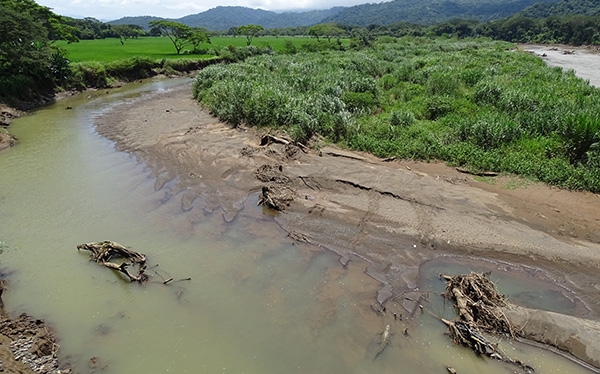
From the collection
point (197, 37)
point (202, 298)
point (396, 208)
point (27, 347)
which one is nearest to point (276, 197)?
point (396, 208)

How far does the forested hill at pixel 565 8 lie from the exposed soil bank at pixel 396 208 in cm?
20978

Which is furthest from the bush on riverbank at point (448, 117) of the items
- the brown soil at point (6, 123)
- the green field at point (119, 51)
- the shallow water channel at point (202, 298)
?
the green field at point (119, 51)

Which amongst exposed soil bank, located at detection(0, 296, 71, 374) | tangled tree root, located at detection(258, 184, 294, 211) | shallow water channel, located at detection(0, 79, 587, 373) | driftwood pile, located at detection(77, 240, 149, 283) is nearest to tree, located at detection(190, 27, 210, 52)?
shallow water channel, located at detection(0, 79, 587, 373)

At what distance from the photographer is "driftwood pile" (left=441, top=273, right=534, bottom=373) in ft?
18.3

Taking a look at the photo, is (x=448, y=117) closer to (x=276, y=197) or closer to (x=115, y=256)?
(x=276, y=197)

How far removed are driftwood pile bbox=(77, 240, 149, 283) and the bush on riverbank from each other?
8293 mm

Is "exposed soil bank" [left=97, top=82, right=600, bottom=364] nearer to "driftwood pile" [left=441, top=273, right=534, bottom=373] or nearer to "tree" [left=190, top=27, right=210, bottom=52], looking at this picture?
"driftwood pile" [left=441, top=273, right=534, bottom=373]

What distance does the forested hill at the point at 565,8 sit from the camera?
162750 millimetres

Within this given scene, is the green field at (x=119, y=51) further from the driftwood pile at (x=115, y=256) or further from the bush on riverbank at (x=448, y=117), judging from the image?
the driftwood pile at (x=115, y=256)

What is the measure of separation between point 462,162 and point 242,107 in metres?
11.0

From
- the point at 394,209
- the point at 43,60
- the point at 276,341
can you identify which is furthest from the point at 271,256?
the point at 43,60

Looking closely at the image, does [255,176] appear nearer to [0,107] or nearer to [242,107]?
[242,107]

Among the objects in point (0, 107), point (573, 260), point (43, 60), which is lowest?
point (573, 260)

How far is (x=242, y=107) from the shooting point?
1745 centimetres
